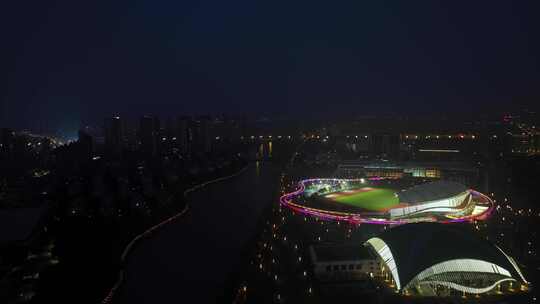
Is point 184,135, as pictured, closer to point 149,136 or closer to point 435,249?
point 149,136

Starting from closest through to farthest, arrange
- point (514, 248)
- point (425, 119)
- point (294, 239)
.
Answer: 1. point (514, 248)
2. point (294, 239)
3. point (425, 119)

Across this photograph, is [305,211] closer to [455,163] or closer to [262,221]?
[262,221]

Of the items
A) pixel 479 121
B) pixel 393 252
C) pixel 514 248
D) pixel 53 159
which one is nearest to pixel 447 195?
pixel 514 248

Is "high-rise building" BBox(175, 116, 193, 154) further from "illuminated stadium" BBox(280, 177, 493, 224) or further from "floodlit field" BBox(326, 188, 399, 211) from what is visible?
"floodlit field" BBox(326, 188, 399, 211)

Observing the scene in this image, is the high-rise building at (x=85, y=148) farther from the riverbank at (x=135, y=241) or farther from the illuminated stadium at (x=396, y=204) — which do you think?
the illuminated stadium at (x=396, y=204)

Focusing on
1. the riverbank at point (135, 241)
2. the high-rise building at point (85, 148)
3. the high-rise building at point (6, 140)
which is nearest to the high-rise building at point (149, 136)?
the high-rise building at point (85, 148)

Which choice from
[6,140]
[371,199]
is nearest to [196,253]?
[371,199]
